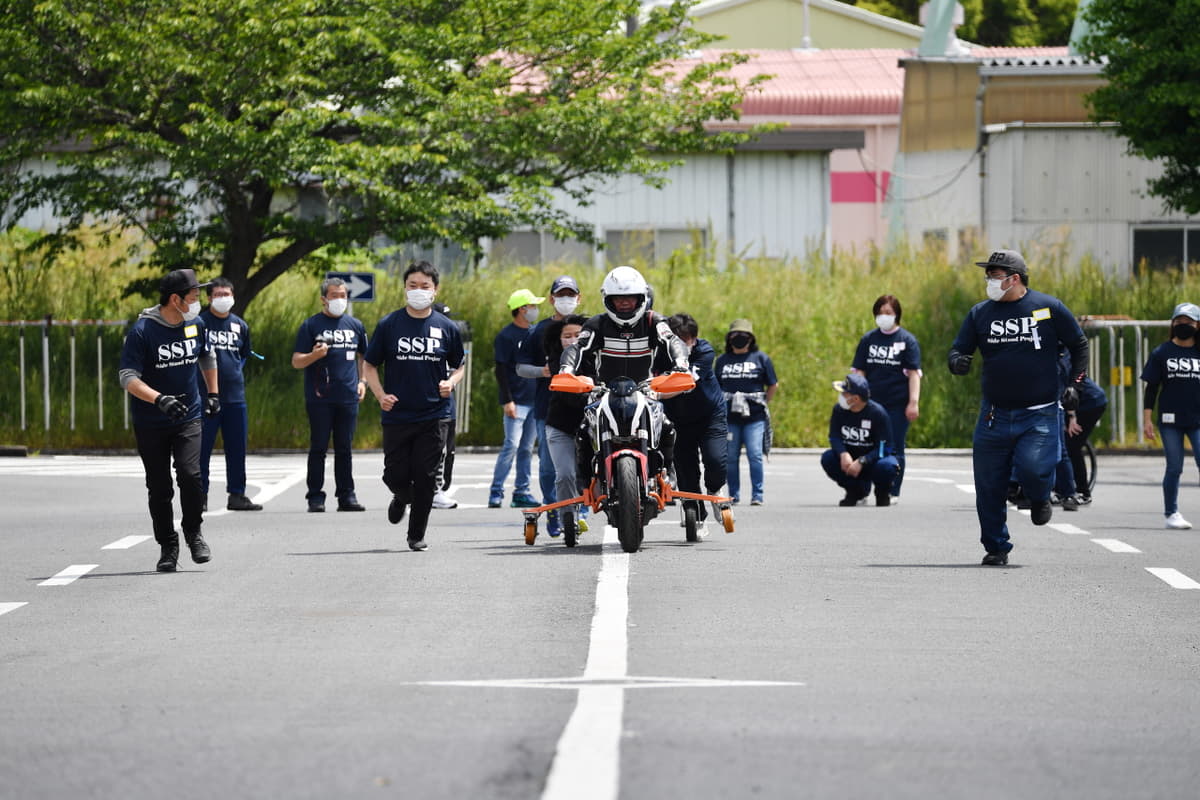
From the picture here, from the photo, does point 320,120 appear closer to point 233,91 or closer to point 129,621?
point 233,91

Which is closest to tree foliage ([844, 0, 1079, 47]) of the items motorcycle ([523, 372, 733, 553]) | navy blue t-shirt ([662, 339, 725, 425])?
navy blue t-shirt ([662, 339, 725, 425])

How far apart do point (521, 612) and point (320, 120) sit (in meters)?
18.5

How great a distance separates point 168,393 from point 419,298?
190cm

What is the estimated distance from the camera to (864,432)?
61.0ft

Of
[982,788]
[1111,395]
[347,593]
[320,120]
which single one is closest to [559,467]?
[347,593]

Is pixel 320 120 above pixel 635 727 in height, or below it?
above

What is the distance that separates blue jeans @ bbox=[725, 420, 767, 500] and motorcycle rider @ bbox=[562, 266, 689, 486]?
16.7 ft

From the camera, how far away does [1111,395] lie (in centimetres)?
3006

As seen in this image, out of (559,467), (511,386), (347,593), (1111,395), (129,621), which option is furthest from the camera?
(1111,395)

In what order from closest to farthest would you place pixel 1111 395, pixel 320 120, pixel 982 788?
pixel 982 788, pixel 320 120, pixel 1111 395

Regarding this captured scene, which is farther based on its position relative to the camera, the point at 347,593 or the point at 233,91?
the point at 233,91

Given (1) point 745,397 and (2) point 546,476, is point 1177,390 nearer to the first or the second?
(1) point 745,397

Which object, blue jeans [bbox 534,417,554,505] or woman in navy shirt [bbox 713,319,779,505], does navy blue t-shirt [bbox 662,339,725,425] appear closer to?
blue jeans [bbox 534,417,554,505]

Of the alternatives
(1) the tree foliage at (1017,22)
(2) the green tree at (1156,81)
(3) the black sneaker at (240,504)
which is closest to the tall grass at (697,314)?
(2) the green tree at (1156,81)
